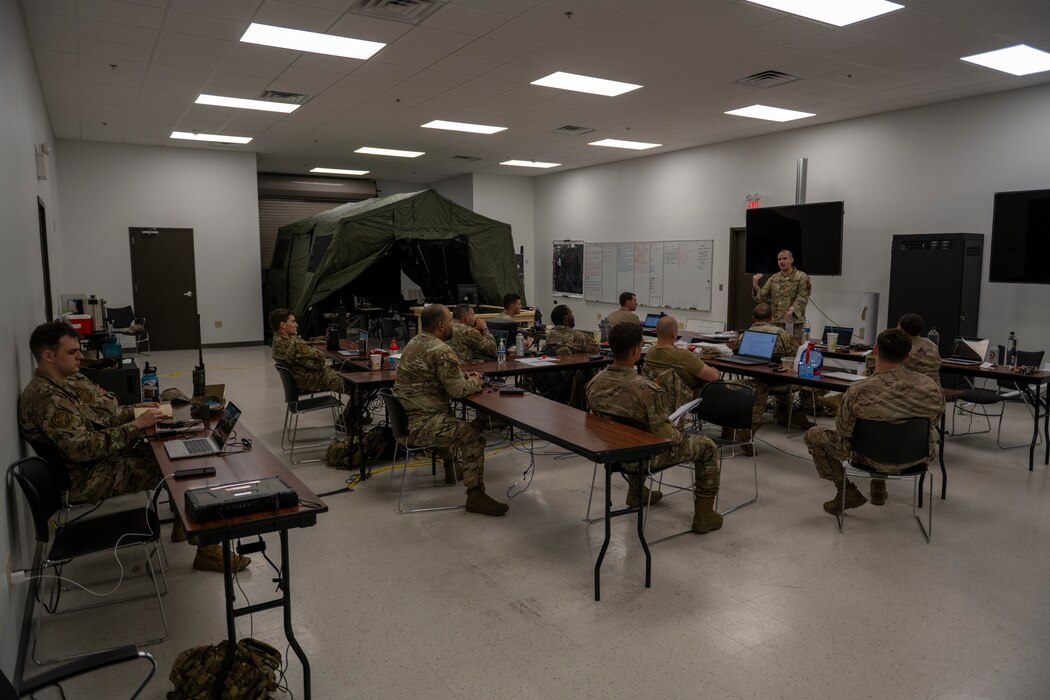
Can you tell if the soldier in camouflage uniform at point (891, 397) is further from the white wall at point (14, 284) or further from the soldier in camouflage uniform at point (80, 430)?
the white wall at point (14, 284)

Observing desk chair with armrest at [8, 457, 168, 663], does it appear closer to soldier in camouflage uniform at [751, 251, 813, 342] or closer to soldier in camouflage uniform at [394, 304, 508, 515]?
soldier in camouflage uniform at [394, 304, 508, 515]

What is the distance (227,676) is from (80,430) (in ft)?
4.68

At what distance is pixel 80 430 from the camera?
300 cm

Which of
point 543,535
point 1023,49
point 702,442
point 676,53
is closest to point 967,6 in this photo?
point 1023,49

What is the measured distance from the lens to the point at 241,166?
452 inches

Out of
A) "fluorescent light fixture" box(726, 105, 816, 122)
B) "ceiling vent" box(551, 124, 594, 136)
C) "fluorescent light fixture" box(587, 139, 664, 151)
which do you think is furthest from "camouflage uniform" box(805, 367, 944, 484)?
"fluorescent light fixture" box(587, 139, 664, 151)

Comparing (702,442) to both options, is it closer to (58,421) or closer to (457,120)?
(58,421)

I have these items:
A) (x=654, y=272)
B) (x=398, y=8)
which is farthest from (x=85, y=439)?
(x=654, y=272)

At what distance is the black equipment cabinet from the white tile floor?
320cm

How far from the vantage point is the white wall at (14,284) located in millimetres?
2471

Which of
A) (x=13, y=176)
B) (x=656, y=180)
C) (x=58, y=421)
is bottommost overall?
(x=58, y=421)

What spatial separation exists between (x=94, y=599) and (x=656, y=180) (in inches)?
404

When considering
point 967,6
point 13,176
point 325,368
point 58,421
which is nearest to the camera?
point 58,421

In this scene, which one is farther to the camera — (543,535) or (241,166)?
(241,166)
